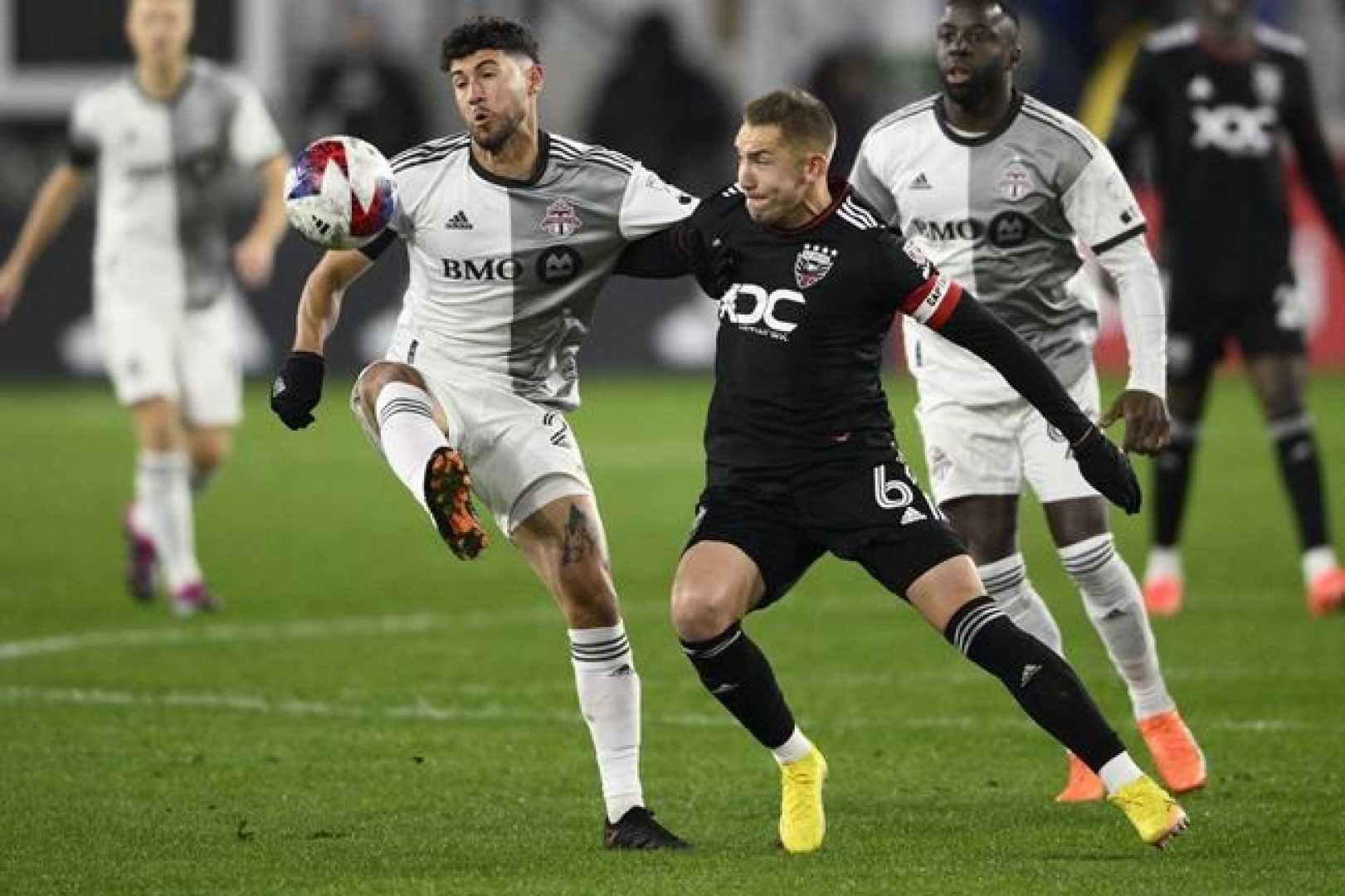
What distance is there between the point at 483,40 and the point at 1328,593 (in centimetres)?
606

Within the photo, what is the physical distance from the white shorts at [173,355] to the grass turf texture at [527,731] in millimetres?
953

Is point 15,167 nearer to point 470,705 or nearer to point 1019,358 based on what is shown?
point 470,705

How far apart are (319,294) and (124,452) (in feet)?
42.7

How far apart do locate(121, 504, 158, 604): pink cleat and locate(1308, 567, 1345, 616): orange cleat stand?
17.0 ft

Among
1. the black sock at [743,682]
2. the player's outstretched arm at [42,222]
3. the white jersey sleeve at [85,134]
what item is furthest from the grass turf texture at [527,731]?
the white jersey sleeve at [85,134]

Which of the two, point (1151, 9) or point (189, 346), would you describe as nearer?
point (189, 346)

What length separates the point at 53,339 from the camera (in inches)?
958

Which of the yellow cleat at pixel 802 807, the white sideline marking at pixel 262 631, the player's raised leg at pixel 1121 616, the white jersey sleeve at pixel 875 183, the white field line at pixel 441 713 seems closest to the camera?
the yellow cleat at pixel 802 807

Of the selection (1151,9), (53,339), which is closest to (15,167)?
(53,339)

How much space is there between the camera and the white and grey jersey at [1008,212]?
339 inches

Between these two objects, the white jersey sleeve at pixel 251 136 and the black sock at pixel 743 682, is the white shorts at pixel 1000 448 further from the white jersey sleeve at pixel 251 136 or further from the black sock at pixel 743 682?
the white jersey sleeve at pixel 251 136

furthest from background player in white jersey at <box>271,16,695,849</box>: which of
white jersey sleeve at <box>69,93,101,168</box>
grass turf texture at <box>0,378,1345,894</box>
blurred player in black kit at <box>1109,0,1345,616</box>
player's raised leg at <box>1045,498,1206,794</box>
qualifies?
white jersey sleeve at <box>69,93,101,168</box>

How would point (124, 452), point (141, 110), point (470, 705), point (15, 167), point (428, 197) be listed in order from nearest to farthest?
point (428, 197)
point (470, 705)
point (141, 110)
point (124, 452)
point (15, 167)

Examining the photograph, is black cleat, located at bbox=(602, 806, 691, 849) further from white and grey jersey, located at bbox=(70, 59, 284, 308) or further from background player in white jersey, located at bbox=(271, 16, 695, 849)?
white and grey jersey, located at bbox=(70, 59, 284, 308)
